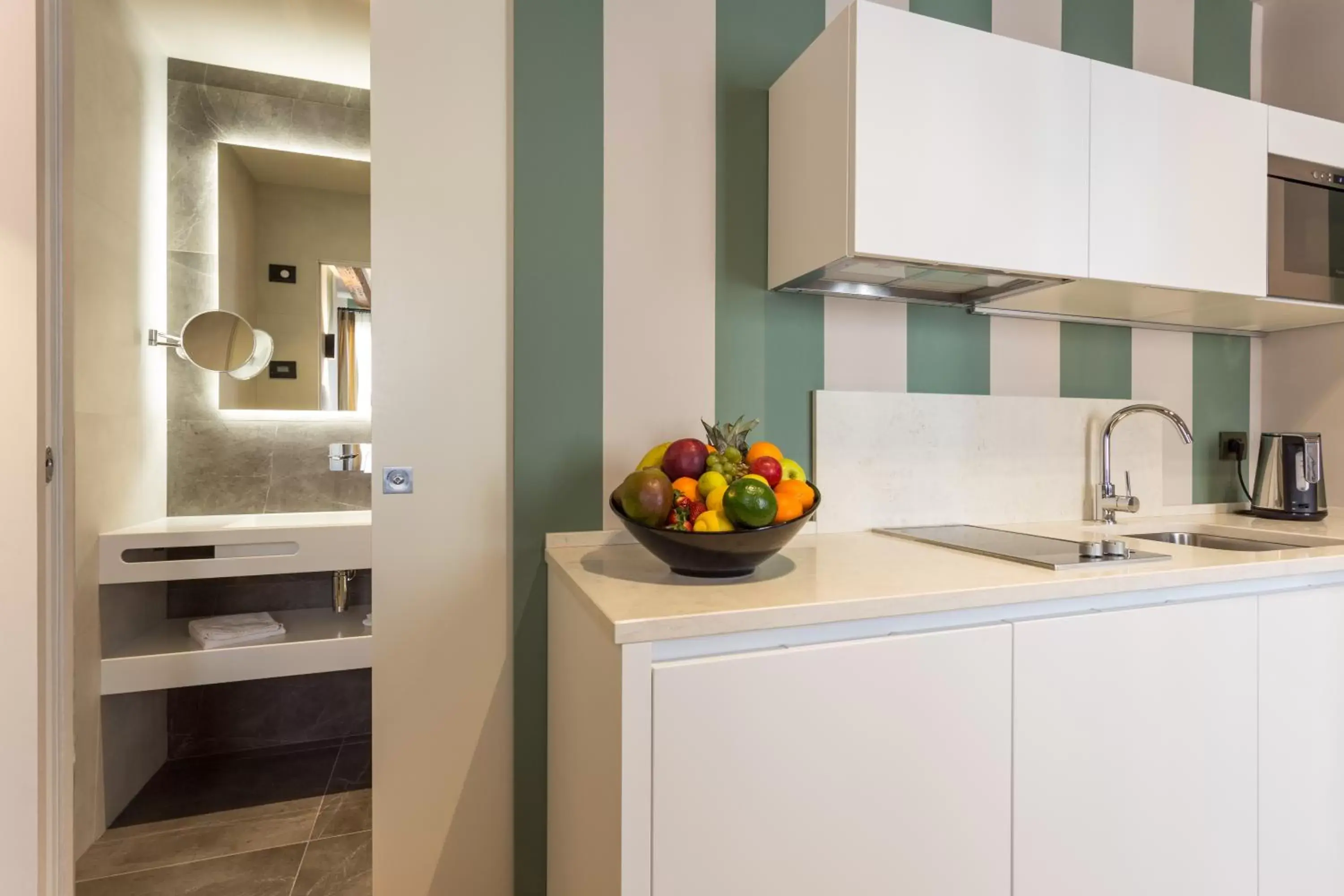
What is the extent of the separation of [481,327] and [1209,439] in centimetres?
228

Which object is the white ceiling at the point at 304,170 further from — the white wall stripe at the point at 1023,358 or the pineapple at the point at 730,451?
the white wall stripe at the point at 1023,358

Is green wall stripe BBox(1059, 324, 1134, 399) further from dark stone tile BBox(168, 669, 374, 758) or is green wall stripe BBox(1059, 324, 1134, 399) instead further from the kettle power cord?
dark stone tile BBox(168, 669, 374, 758)

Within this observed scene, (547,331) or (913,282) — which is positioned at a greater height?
(913,282)

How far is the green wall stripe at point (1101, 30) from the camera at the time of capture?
197cm

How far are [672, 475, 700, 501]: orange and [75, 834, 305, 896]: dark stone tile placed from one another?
144 centimetres

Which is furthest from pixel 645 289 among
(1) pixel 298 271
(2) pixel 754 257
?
(1) pixel 298 271

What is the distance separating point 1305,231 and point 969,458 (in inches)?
41.2

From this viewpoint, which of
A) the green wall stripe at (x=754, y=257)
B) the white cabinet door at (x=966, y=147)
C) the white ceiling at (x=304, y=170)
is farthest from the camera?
the white ceiling at (x=304, y=170)

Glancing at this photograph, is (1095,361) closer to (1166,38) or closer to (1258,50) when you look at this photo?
(1166,38)

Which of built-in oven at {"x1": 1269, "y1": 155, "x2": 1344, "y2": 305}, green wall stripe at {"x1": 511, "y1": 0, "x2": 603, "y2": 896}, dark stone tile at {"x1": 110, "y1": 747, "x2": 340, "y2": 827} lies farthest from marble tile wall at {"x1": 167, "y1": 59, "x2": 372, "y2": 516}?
built-in oven at {"x1": 1269, "y1": 155, "x2": 1344, "y2": 305}

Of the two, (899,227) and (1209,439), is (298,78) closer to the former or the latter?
(899,227)

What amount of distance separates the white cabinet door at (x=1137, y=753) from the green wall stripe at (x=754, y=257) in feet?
2.40

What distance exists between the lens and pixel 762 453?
1234mm

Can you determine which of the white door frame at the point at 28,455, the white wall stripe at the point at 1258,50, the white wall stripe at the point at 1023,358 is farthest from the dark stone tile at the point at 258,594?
the white wall stripe at the point at 1258,50
